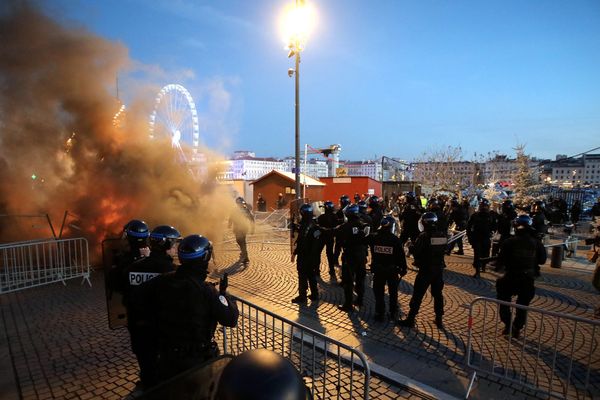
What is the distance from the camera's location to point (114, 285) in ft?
11.3

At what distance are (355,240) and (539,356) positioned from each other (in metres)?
2.98

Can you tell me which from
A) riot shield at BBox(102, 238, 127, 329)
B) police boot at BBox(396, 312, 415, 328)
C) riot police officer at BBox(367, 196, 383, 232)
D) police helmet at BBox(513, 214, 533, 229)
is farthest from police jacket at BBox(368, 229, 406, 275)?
riot shield at BBox(102, 238, 127, 329)

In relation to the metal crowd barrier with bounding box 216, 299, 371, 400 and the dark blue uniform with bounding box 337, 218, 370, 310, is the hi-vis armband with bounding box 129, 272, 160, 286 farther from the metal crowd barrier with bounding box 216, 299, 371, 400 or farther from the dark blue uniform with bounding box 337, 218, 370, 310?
the dark blue uniform with bounding box 337, 218, 370, 310

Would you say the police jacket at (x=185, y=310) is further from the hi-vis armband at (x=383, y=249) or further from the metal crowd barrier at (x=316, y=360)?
the hi-vis armband at (x=383, y=249)

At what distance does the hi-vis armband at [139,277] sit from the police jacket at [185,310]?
80 cm

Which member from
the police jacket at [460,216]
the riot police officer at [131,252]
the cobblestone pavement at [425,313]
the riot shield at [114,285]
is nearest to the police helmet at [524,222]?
the cobblestone pavement at [425,313]

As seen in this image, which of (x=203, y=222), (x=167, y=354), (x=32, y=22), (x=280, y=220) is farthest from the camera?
(x=280, y=220)

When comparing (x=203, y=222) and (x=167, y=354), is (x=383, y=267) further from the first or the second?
(x=203, y=222)

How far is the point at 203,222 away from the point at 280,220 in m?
7.55

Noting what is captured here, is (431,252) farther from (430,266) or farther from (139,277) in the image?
(139,277)

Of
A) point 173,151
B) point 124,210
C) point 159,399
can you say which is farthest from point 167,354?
point 173,151

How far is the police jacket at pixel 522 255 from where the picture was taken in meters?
4.61

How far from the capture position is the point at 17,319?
17.9ft

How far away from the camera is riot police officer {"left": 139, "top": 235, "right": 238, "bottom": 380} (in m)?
2.29
